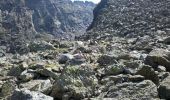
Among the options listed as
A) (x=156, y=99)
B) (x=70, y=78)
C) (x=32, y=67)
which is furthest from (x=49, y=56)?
(x=156, y=99)

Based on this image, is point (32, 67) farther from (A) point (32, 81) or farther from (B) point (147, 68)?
(B) point (147, 68)

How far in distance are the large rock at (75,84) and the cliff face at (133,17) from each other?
33.2 meters

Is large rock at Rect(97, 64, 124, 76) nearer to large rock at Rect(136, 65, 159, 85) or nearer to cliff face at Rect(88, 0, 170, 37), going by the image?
large rock at Rect(136, 65, 159, 85)

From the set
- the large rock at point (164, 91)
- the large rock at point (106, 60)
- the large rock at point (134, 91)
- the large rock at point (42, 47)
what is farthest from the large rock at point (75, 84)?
the large rock at point (42, 47)

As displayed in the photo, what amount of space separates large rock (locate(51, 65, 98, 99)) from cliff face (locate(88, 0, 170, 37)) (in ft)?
109

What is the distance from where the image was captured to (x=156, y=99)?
775 cm

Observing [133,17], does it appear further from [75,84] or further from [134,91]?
[134,91]

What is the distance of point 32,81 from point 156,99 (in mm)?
5981

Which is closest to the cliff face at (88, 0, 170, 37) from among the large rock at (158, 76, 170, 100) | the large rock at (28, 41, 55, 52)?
the large rock at (28, 41, 55, 52)

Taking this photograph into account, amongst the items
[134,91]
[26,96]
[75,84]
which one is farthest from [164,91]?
[75,84]

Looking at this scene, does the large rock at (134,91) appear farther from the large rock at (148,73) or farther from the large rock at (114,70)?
the large rock at (114,70)

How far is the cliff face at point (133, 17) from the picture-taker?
4928cm

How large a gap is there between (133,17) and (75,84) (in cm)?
5279

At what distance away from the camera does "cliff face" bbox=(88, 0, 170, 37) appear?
49.3 m
